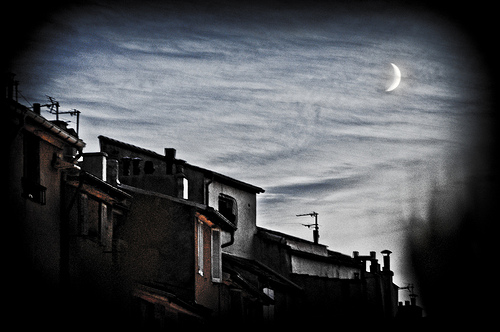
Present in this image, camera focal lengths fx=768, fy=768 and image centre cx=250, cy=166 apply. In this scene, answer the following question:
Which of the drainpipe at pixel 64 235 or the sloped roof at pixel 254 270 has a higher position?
the drainpipe at pixel 64 235

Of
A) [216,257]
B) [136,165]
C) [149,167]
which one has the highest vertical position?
[149,167]

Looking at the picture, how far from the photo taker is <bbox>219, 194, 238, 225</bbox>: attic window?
43.8 meters

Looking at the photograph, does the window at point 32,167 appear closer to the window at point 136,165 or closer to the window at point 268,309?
the window at point 136,165

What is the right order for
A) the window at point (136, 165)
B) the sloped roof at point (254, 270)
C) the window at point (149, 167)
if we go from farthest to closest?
the sloped roof at point (254, 270)
the window at point (149, 167)
the window at point (136, 165)

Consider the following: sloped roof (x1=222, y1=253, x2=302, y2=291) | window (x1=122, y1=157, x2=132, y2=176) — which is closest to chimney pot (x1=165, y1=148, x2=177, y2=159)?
window (x1=122, y1=157, x2=132, y2=176)

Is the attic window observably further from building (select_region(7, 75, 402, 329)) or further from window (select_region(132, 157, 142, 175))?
window (select_region(132, 157, 142, 175))

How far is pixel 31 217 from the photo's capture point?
19.5 metres

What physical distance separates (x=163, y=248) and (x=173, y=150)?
9.84 m

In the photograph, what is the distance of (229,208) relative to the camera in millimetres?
44375

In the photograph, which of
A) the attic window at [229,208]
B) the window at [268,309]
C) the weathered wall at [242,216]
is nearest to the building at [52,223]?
the window at [268,309]

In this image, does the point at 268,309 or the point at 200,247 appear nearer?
the point at 200,247

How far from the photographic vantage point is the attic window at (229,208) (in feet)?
144

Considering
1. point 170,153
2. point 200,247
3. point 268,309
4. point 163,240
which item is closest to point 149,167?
point 170,153

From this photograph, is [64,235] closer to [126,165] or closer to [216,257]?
[216,257]
